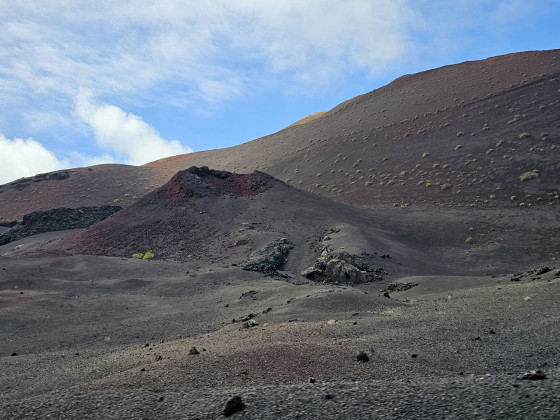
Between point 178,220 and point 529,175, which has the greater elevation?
point 178,220

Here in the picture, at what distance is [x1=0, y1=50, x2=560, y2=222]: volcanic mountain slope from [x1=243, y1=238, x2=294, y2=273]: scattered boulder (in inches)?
699

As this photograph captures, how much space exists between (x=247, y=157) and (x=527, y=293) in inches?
2511

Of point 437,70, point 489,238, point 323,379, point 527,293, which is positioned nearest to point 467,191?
point 489,238

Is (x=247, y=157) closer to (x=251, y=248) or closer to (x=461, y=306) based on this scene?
(x=251, y=248)

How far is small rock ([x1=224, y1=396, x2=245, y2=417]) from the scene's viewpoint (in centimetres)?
536

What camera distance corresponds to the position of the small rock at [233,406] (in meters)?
5.36

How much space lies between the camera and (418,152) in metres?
51.1

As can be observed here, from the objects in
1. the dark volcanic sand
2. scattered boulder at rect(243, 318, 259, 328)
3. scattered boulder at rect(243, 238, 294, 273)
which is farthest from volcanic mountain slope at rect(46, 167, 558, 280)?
scattered boulder at rect(243, 318, 259, 328)

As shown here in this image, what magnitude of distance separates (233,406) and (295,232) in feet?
78.7

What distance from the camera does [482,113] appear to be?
180 ft

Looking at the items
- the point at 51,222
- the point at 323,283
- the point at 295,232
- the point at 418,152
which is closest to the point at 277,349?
the point at 323,283

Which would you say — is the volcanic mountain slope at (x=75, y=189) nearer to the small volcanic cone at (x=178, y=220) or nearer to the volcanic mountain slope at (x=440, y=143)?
the volcanic mountain slope at (x=440, y=143)

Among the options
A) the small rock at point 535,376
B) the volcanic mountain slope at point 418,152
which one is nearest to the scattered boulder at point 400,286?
the small rock at point 535,376

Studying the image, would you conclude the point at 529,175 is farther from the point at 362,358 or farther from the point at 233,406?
the point at 233,406
